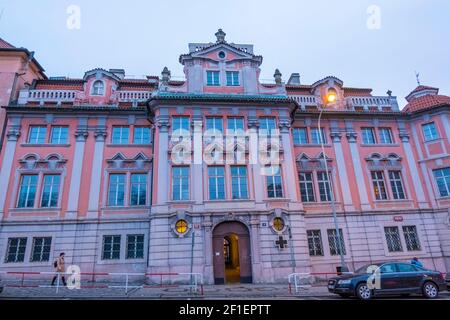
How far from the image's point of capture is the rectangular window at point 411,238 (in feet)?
73.0

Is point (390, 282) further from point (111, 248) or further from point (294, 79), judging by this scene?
point (294, 79)

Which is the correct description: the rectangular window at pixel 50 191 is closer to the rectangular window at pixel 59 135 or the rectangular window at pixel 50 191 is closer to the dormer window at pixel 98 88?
the rectangular window at pixel 59 135

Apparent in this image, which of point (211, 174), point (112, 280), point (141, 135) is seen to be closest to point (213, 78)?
point (141, 135)

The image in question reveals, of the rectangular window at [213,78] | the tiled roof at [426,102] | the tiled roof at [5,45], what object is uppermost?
the tiled roof at [5,45]

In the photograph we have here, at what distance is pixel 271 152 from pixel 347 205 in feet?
25.1

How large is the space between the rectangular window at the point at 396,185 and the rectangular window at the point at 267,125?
1132 cm

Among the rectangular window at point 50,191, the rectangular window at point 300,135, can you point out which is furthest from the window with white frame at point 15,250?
the rectangular window at point 300,135

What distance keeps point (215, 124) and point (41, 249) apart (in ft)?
49.6

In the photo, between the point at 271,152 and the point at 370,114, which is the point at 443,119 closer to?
the point at 370,114

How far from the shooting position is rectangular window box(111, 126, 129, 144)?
2267cm

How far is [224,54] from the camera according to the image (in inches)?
947

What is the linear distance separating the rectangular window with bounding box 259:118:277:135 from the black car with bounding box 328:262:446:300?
12.2m

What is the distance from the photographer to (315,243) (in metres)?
21.7

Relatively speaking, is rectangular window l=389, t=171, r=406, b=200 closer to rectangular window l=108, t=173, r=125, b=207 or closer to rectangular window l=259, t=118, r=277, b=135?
rectangular window l=259, t=118, r=277, b=135
